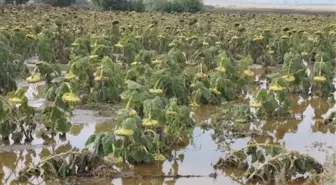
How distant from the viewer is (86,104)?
10.1 metres

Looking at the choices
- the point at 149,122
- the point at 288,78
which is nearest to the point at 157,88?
the point at 149,122

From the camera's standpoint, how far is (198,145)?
8039mm

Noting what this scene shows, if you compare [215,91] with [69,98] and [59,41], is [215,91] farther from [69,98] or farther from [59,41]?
[59,41]

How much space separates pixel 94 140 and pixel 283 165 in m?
1.96

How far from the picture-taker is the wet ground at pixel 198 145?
667 cm

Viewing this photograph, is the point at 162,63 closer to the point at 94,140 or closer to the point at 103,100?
the point at 103,100

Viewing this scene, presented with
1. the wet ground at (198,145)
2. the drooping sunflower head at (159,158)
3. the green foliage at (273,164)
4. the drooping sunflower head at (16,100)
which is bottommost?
the wet ground at (198,145)

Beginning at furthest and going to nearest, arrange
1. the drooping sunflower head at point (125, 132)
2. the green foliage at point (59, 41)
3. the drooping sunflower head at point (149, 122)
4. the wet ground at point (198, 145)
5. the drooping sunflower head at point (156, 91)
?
1. the green foliage at point (59, 41)
2. the drooping sunflower head at point (156, 91)
3. the drooping sunflower head at point (149, 122)
4. the wet ground at point (198, 145)
5. the drooping sunflower head at point (125, 132)

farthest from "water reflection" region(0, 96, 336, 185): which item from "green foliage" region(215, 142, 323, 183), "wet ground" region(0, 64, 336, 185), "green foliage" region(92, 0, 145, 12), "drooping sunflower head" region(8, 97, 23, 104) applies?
"green foliage" region(92, 0, 145, 12)

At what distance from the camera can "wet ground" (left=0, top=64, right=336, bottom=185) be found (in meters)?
6.67

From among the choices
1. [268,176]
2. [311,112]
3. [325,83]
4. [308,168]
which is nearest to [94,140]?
[268,176]

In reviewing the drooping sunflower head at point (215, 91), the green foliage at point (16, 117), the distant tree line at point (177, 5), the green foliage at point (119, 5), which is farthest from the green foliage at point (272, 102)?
the distant tree line at point (177, 5)

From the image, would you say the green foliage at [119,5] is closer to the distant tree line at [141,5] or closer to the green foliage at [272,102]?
the distant tree line at [141,5]

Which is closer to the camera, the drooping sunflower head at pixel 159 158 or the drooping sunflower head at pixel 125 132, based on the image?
the drooping sunflower head at pixel 125 132
